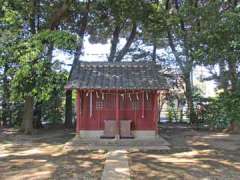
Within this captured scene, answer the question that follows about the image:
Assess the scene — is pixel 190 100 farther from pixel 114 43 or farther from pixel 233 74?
pixel 233 74

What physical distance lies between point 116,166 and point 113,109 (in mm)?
7703

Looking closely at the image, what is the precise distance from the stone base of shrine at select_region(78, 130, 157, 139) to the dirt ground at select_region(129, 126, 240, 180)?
3.31ft

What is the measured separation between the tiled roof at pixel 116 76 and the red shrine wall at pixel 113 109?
56 centimetres

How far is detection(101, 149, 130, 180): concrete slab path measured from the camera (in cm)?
1117

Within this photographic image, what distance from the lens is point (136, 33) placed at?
30.7m

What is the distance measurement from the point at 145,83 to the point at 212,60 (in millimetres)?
4770

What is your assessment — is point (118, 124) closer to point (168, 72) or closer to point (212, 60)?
point (212, 60)

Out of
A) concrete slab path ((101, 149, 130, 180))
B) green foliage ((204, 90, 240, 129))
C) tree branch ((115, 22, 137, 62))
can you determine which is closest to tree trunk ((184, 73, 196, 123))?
tree branch ((115, 22, 137, 62))

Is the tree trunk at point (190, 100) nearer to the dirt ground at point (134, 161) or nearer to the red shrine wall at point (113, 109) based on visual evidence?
the dirt ground at point (134, 161)

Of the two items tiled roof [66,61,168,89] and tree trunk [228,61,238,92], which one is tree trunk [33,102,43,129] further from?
tree trunk [228,61,238,92]

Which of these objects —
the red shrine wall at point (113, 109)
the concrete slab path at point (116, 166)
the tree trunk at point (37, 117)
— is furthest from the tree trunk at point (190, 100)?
the concrete slab path at point (116, 166)

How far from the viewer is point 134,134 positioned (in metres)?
20.2

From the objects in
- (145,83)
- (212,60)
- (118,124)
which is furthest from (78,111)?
(212,60)

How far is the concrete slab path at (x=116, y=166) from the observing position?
36.6ft
